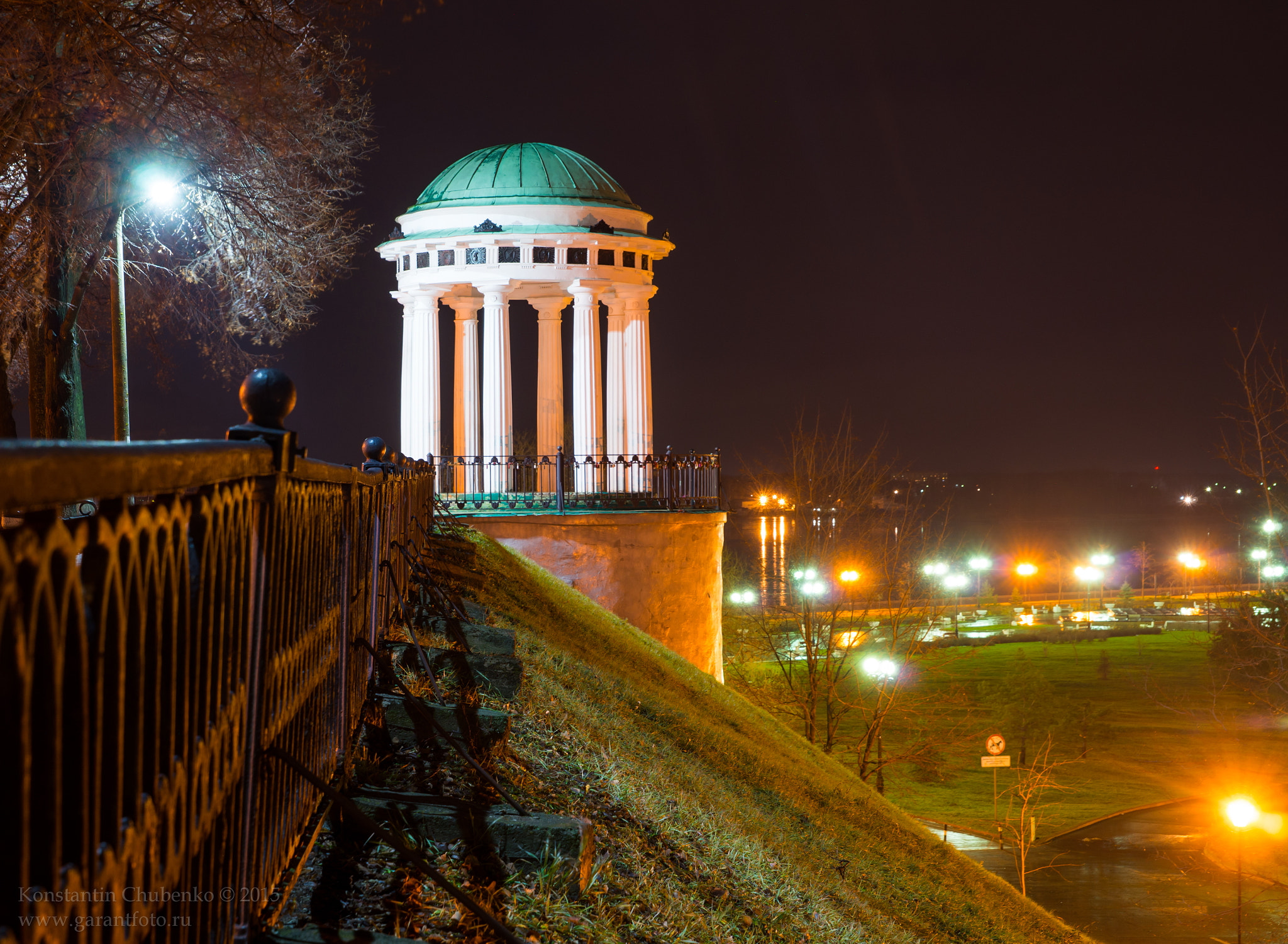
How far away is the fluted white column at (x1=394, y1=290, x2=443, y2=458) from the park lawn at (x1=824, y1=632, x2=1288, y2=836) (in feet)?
47.7

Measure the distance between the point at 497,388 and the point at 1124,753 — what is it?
24344 mm

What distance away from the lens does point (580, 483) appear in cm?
2534

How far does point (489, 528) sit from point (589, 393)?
5.80m

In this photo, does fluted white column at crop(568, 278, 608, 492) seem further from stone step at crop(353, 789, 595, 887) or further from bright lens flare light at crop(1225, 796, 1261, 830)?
stone step at crop(353, 789, 595, 887)

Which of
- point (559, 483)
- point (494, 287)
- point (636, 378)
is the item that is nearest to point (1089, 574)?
point (636, 378)

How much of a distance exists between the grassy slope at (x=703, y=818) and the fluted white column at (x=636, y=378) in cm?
1178

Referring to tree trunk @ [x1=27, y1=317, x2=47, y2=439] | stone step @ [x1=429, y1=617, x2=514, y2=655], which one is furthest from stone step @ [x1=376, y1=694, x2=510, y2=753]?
tree trunk @ [x1=27, y1=317, x2=47, y2=439]

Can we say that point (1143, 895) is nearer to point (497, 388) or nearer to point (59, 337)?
point (497, 388)

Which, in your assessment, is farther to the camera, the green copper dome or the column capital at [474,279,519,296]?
the green copper dome

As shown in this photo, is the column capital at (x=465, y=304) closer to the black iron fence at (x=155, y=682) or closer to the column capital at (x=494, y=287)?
→ the column capital at (x=494, y=287)

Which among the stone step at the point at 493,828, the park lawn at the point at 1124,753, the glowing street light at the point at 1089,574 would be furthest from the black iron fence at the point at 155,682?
the glowing street light at the point at 1089,574

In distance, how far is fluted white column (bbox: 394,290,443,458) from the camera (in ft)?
83.4

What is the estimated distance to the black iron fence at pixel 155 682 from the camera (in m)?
1.68

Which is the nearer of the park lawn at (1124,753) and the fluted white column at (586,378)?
the fluted white column at (586,378)
